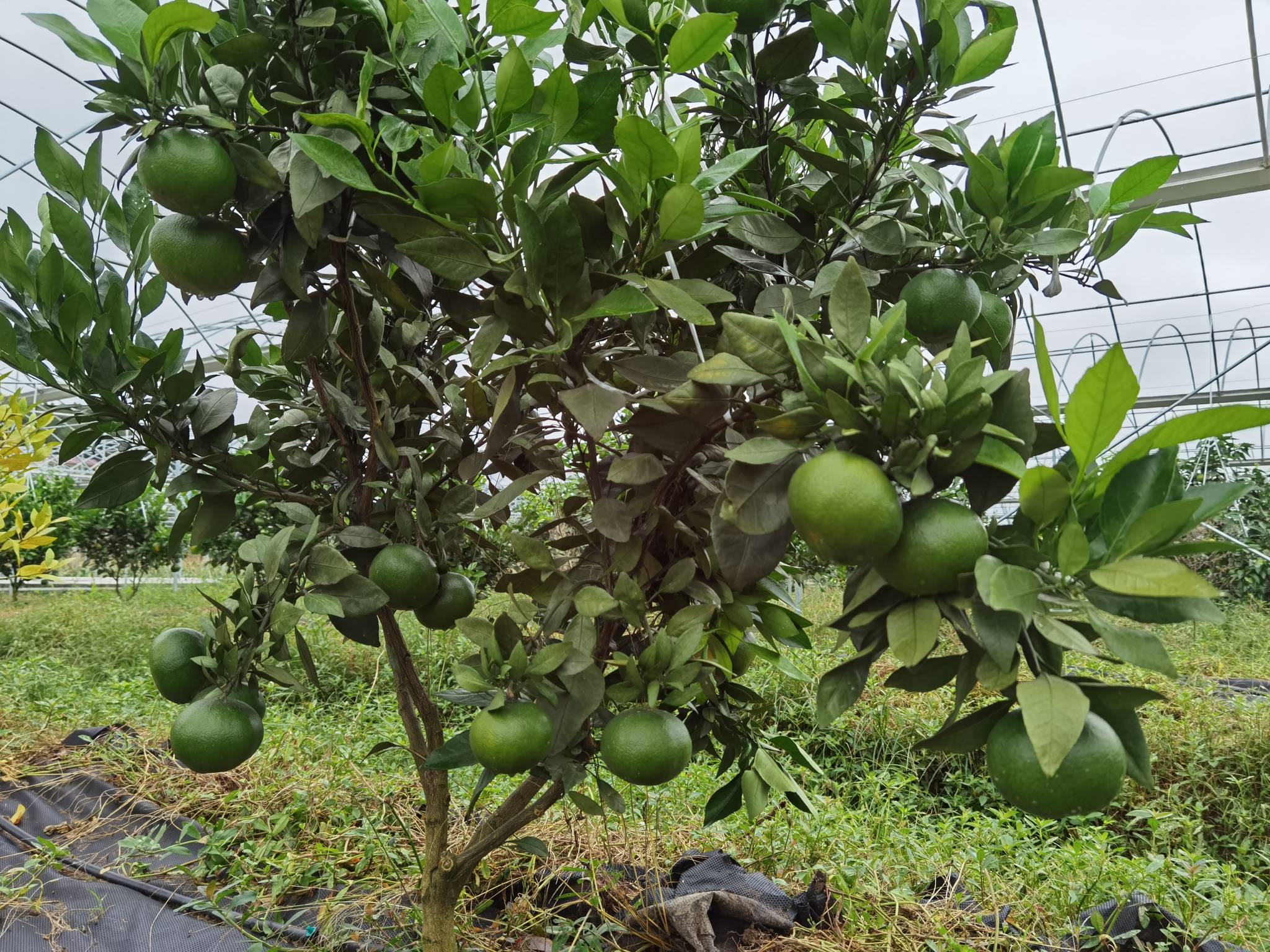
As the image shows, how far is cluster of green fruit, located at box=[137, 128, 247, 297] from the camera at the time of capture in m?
0.81

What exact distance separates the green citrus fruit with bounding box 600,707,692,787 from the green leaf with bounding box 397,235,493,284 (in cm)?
46

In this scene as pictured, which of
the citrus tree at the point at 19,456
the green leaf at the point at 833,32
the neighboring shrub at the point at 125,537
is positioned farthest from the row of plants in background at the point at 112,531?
the green leaf at the point at 833,32

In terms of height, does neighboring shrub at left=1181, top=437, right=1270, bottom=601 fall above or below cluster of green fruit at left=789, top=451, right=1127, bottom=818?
below

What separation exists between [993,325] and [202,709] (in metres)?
0.89

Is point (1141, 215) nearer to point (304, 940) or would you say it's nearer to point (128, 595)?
point (304, 940)

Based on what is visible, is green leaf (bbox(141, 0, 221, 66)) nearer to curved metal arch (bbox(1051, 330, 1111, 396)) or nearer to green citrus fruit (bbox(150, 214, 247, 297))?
green citrus fruit (bbox(150, 214, 247, 297))

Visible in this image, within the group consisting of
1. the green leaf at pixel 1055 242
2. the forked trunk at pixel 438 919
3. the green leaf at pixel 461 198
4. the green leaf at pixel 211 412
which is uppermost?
the green leaf at pixel 461 198

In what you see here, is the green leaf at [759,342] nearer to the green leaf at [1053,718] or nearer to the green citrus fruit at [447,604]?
the green leaf at [1053,718]

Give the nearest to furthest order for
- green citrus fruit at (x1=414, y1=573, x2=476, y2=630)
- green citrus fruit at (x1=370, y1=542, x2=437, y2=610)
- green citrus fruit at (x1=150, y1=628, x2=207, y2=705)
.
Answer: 1. green citrus fruit at (x1=150, y1=628, x2=207, y2=705)
2. green citrus fruit at (x1=370, y1=542, x2=437, y2=610)
3. green citrus fruit at (x1=414, y1=573, x2=476, y2=630)

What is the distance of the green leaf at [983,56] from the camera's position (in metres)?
0.80

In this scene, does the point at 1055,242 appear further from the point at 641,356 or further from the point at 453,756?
the point at 453,756

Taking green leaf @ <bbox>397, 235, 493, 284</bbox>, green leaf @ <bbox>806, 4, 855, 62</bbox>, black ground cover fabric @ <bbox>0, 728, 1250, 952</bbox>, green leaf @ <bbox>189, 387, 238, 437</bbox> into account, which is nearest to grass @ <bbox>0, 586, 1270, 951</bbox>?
black ground cover fabric @ <bbox>0, 728, 1250, 952</bbox>

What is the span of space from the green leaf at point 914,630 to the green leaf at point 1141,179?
48 cm

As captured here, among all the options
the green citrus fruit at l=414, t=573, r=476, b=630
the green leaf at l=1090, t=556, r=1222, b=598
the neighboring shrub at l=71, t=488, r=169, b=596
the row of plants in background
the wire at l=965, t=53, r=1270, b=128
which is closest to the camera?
the green leaf at l=1090, t=556, r=1222, b=598
